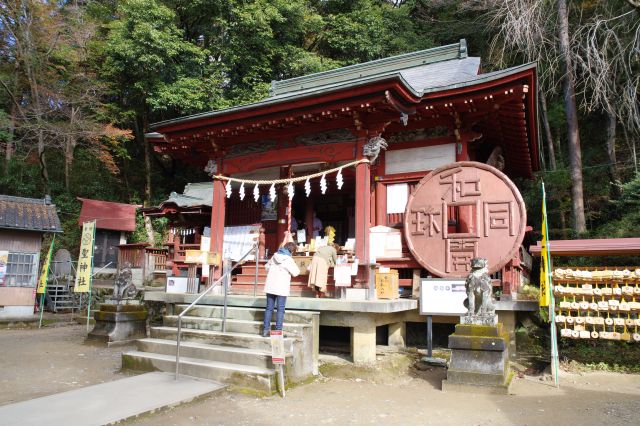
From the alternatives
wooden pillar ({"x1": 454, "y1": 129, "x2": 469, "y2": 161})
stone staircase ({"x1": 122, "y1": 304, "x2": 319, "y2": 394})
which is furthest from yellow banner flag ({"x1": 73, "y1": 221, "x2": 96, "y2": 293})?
wooden pillar ({"x1": 454, "y1": 129, "x2": 469, "y2": 161})

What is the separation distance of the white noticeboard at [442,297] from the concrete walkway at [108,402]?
3714 mm

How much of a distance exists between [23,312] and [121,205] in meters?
11.2

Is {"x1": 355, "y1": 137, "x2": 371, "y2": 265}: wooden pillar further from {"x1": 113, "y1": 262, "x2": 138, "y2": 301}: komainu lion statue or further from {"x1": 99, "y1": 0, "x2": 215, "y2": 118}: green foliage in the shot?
{"x1": 99, "y1": 0, "x2": 215, "y2": 118}: green foliage

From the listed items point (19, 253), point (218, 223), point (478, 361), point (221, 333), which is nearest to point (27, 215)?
point (19, 253)

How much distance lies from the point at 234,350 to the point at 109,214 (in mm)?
21185

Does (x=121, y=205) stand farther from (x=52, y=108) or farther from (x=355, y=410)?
(x=355, y=410)

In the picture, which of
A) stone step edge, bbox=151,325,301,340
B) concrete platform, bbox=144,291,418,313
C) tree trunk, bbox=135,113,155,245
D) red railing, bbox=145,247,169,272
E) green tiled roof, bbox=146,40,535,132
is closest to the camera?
stone step edge, bbox=151,325,301,340

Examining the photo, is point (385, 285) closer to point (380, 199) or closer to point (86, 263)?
point (380, 199)

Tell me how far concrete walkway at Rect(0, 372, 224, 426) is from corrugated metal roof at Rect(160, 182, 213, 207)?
35.7ft

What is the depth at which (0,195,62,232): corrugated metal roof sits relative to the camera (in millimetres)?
14931

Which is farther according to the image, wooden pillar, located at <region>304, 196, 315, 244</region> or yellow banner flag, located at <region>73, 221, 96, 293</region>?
wooden pillar, located at <region>304, 196, 315, 244</region>

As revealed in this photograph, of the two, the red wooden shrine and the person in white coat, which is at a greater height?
the red wooden shrine

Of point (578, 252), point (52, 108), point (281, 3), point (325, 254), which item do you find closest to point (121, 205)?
point (52, 108)

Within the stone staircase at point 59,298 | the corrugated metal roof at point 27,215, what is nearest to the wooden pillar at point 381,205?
the corrugated metal roof at point 27,215
